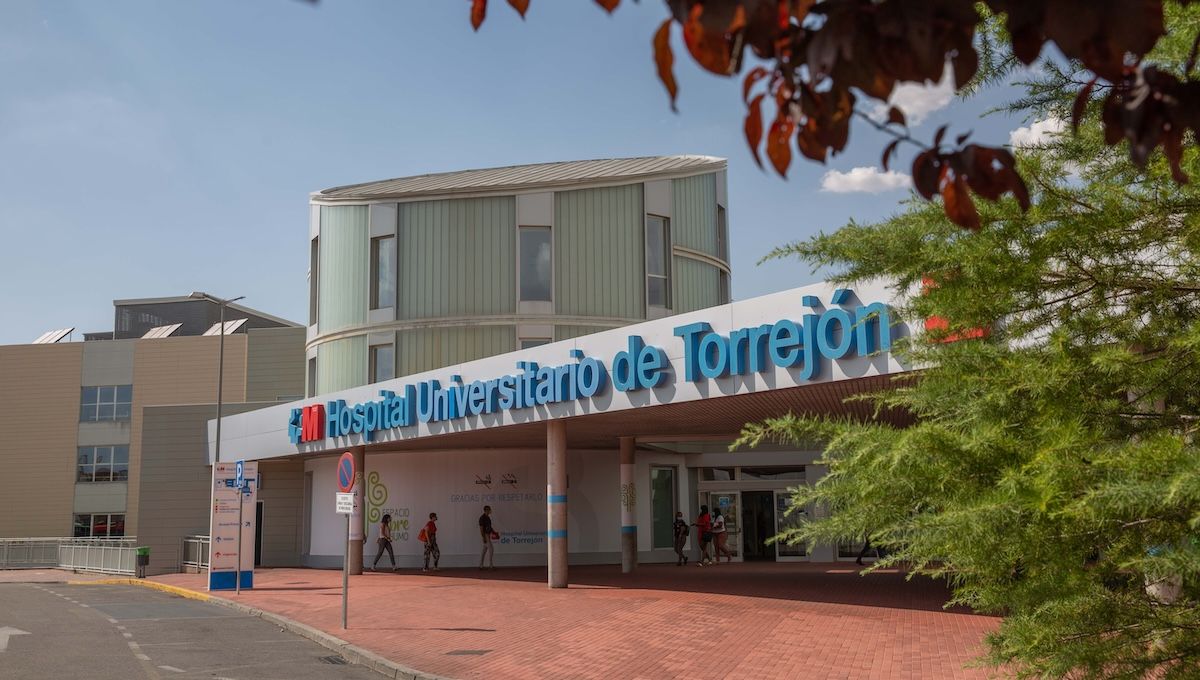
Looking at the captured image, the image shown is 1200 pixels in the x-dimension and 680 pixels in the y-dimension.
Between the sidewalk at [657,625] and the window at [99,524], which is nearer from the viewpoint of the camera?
the sidewalk at [657,625]

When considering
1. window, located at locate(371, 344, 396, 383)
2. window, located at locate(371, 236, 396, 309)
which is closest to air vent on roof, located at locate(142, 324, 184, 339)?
window, located at locate(371, 236, 396, 309)

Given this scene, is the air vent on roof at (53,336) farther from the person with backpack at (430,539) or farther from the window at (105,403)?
the person with backpack at (430,539)

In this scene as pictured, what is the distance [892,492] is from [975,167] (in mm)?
2928

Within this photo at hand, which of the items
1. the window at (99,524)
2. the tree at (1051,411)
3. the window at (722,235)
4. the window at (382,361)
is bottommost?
the window at (99,524)

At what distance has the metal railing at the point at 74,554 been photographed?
3222 cm

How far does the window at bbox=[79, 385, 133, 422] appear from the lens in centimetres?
5141

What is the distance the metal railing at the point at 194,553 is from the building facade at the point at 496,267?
234 inches

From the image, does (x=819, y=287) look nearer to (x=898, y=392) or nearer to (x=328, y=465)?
(x=898, y=392)

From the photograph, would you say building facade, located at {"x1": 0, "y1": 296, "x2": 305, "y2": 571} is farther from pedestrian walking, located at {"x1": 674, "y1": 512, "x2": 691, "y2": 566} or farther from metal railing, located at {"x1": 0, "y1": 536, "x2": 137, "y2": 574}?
pedestrian walking, located at {"x1": 674, "y1": 512, "x2": 691, "y2": 566}

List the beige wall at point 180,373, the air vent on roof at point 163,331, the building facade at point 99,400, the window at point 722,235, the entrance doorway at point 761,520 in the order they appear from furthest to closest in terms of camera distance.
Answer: the air vent on roof at point 163,331 < the beige wall at point 180,373 < the building facade at point 99,400 < the window at point 722,235 < the entrance doorway at point 761,520

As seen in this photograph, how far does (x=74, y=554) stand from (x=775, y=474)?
2367cm

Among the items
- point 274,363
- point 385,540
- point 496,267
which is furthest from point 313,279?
point 274,363

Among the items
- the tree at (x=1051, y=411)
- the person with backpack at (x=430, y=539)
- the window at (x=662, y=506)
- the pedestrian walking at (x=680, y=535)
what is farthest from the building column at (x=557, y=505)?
the tree at (x=1051, y=411)

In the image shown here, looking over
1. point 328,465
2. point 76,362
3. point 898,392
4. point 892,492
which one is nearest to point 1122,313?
point 898,392
